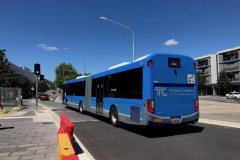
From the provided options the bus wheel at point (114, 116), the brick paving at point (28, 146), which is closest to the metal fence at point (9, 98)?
the bus wheel at point (114, 116)

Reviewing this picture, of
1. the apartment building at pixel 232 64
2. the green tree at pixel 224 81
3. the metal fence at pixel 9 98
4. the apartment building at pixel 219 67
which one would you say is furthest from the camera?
the apartment building at pixel 219 67

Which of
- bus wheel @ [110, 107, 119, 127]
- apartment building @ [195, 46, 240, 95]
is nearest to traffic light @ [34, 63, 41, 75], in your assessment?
bus wheel @ [110, 107, 119, 127]

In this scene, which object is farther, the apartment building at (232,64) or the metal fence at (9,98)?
the apartment building at (232,64)

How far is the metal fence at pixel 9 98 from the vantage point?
32.1 metres

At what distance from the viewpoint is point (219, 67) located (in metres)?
93.3

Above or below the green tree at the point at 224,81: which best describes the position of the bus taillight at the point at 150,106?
below

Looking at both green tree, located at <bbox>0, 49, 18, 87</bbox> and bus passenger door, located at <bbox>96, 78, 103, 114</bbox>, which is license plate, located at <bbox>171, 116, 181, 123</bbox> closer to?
bus passenger door, located at <bbox>96, 78, 103, 114</bbox>

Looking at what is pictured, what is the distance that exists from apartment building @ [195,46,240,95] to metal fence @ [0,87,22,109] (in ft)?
220

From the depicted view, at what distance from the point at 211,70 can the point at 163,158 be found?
95.1 metres

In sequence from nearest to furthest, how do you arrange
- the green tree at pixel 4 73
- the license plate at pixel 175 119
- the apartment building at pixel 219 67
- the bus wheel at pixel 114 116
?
the license plate at pixel 175 119 < the bus wheel at pixel 114 116 < the green tree at pixel 4 73 < the apartment building at pixel 219 67

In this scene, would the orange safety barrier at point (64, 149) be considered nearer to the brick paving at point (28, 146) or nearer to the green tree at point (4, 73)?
the brick paving at point (28, 146)

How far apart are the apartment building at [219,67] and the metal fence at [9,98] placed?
220ft

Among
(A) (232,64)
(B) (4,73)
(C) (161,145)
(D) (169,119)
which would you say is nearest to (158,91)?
(D) (169,119)

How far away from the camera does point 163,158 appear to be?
7359 millimetres
